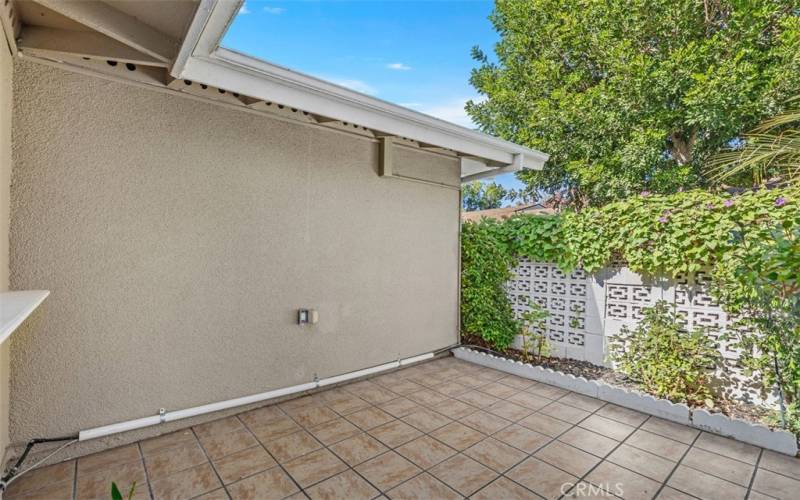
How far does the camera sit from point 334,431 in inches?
141

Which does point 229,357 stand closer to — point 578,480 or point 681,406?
point 578,480

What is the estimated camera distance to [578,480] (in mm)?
2854

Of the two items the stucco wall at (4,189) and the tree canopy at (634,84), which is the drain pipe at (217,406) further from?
the tree canopy at (634,84)

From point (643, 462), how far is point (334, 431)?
2.74m

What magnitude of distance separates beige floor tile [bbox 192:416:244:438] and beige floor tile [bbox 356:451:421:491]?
4.82 feet

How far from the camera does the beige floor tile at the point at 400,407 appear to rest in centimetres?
399

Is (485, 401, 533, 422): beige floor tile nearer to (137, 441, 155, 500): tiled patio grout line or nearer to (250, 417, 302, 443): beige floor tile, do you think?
(250, 417, 302, 443): beige floor tile

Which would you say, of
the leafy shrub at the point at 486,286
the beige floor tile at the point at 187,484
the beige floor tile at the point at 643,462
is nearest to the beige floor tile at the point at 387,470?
the beige floor tile at the point at 187,484

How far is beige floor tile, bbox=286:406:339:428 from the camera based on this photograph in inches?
148

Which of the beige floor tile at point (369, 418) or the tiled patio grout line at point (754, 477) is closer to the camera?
Result: the tiled patio grout line at point (754, 477)

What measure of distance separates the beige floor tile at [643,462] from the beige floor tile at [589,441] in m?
0.07

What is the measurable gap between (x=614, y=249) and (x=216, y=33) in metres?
4.93

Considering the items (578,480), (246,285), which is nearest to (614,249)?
(578,480)

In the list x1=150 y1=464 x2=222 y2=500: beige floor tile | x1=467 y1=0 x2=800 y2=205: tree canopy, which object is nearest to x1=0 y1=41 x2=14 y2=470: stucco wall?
x1=150 y1=464 x2=222 y2=500: beige floor tile
